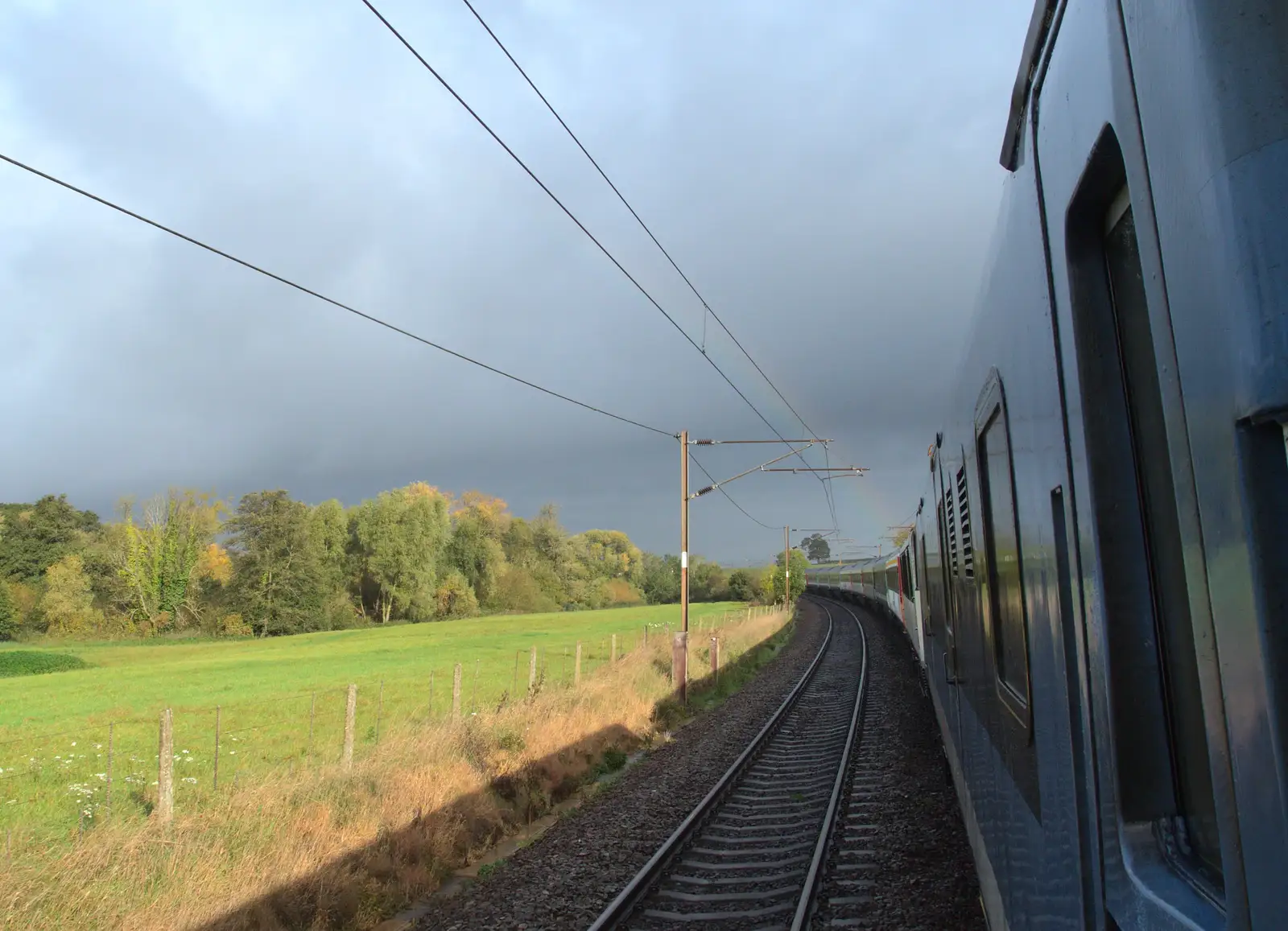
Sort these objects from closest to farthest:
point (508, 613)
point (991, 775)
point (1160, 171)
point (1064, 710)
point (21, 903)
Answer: point (1160, 171) < point (1064, 710) < point (991, 775) < point (21, 903) < point (508, 613)

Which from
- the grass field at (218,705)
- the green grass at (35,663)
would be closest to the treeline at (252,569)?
the grass field at (218,705)

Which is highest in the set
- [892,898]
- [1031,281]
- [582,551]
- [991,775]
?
[582,551]

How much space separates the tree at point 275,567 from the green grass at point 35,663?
23886 millimetres

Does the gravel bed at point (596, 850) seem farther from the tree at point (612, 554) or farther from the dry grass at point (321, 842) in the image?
the tree at point (612, 554)

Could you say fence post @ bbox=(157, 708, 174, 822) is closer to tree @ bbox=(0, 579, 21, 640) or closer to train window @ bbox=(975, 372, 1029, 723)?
train window @ bbox=(975, 372, 1029, 723)

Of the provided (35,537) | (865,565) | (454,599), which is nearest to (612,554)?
(454,599)

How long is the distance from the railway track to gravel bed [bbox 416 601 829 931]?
0.31m

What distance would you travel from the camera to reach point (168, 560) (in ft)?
253

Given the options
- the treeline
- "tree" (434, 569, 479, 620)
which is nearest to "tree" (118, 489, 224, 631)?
the treeline

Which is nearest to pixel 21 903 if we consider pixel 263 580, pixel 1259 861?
pixel 1259 861

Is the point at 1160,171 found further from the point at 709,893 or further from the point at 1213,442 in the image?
the point at 709,893

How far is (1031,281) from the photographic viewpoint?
217 cm

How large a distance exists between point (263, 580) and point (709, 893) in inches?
3122

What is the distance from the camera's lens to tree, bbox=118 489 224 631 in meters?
75.4
